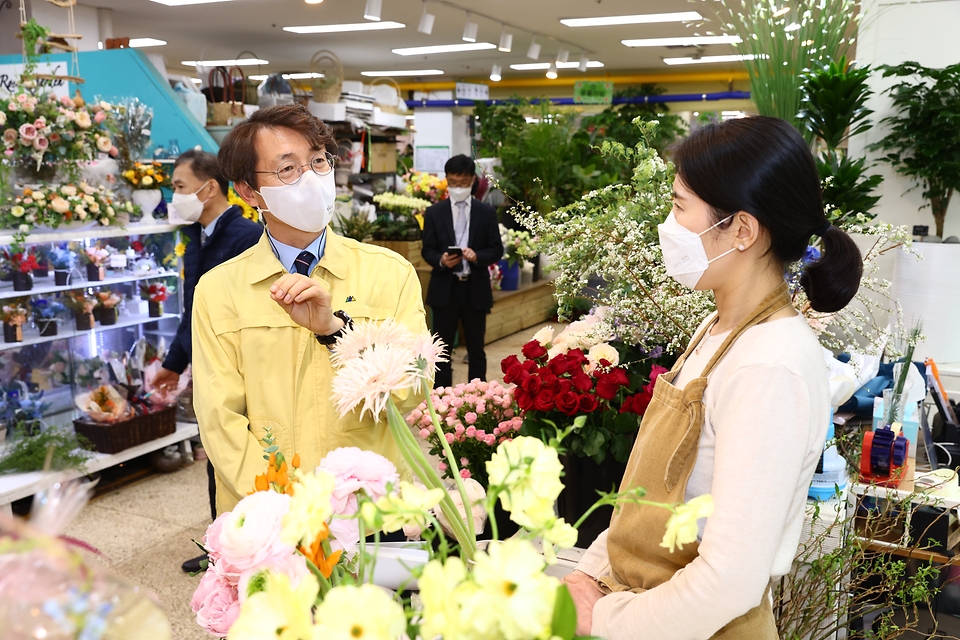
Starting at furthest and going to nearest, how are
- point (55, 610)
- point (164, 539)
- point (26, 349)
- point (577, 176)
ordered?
point (577, 176) < point (26, 349) < point (164, 539) < point (55, 610)

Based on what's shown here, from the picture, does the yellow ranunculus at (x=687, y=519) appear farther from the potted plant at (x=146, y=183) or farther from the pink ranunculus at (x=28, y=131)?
the potted plant at (x=146, y=183)

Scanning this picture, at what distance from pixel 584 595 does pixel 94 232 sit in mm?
3768

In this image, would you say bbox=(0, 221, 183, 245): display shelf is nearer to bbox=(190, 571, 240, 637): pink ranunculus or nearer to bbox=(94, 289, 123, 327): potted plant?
bbox=(94, 289, 123, 327): potted plant

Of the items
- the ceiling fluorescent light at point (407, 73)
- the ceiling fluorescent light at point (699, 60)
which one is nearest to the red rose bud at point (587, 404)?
the ceiling fluorescent light at point (699, 60)

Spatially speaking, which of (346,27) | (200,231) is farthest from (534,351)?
(346,27)

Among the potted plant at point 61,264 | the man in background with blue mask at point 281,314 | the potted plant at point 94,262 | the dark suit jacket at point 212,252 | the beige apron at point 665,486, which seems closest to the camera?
the beige apron at point 665,486

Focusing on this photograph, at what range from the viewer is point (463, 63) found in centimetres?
1546

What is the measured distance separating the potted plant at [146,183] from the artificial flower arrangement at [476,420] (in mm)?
2803

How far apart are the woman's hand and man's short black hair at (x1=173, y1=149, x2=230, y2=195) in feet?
9.03

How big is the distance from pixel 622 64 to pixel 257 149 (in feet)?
47.6

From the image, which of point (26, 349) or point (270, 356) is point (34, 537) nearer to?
point (270, 356)

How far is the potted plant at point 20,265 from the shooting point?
12.4 feet

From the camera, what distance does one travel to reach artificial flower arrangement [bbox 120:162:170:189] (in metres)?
4.43

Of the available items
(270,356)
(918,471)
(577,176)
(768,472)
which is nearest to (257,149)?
(270,356)
